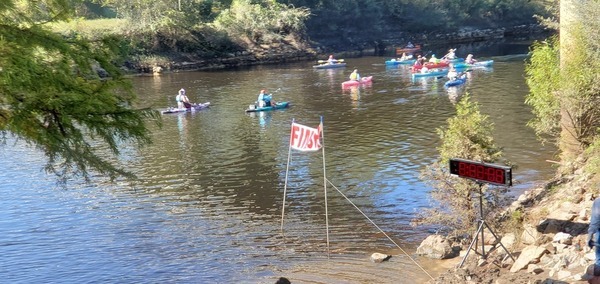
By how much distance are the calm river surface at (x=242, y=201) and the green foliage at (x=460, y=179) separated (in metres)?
1.48

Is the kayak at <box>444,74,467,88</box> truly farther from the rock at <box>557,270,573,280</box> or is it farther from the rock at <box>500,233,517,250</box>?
the rock at <box>557,270,573,280</box>

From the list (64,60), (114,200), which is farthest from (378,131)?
(64,60)

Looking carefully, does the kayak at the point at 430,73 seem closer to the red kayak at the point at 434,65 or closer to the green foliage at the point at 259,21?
the red kayak at the point at 434,65

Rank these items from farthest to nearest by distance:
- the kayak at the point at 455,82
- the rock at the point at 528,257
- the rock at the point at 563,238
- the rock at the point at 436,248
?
the kayak at the point at 455,82 → the rock at the point at 436,248 → the rock at the point at 563,238 → the rock at the point at 528,257

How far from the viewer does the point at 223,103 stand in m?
40.7

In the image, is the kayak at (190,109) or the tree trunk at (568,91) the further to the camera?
the kayak at (190,109)

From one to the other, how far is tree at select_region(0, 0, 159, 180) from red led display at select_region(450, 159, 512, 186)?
507cm

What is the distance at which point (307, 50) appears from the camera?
74.9 meters

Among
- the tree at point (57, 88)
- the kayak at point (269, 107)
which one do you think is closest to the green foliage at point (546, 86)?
the tree at point (57, 88)

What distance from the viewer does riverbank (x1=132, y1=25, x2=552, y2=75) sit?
2594 inches

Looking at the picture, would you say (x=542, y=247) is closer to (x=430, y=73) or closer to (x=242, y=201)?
(x=242, y=201)

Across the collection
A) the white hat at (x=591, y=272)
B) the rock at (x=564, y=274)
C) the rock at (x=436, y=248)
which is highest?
the white hat at (x=591, y=272)

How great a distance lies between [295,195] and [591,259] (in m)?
11.2

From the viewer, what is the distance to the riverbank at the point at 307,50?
65875 mm
